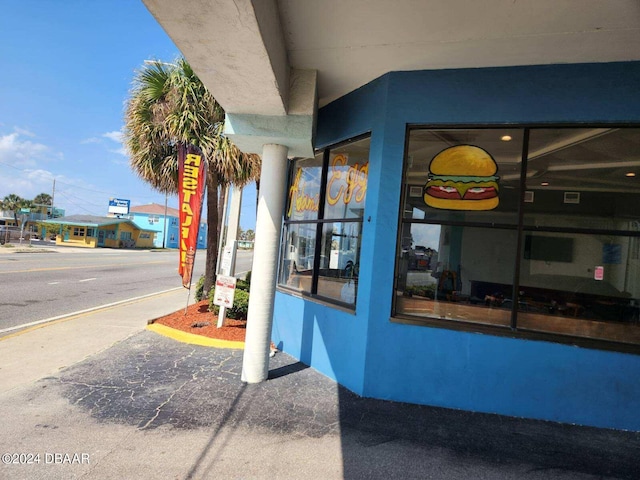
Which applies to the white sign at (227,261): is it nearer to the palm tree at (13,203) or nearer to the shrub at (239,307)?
the shrub at (239,307)

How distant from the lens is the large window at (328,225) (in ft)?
17.6

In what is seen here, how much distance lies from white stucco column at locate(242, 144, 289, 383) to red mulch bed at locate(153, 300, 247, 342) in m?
1.75

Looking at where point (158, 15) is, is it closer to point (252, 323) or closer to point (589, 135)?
point (252, 323)

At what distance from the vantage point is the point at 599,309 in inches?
189

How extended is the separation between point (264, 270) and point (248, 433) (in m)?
1.95

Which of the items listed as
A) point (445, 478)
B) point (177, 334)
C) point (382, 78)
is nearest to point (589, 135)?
point (382, 78)

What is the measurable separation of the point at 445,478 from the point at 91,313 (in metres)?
8.86

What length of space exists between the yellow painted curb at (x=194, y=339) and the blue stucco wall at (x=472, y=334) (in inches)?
81.0

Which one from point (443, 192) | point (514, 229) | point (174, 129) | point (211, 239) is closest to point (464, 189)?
point (443, 192)

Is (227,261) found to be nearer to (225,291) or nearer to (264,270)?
(225,291)

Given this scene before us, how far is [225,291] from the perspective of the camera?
276 inches

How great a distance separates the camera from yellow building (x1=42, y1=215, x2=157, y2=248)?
45688 millimetres

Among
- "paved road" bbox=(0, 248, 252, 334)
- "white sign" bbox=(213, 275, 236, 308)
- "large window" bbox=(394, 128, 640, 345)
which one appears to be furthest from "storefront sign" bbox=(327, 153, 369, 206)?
"paved road" bbox=(0, 248, 252, 334)

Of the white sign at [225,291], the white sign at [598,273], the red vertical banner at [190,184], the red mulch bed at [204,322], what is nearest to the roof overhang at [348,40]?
the white sign at [598,273]
